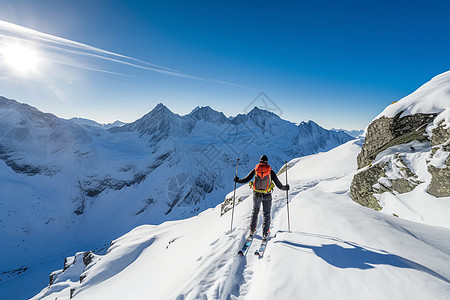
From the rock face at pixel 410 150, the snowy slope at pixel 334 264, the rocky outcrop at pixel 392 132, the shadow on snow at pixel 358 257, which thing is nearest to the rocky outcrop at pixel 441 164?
the rock face at pixel 410 150

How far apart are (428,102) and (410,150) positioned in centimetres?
306

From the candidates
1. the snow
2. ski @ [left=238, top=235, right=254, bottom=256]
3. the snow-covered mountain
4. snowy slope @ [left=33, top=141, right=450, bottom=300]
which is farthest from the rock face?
the snow-covered mountain

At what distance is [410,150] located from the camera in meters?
10.4

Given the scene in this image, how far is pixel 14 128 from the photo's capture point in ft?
589

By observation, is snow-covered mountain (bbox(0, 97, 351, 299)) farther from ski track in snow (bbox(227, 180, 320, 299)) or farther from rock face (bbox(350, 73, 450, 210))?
rock face (bbox(350, 73, 450, 210))

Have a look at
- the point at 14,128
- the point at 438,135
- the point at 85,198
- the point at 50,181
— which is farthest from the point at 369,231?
the point at 14,128

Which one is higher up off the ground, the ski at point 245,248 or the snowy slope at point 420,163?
the snowy slope at point 420,163

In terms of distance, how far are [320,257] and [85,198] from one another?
707ft

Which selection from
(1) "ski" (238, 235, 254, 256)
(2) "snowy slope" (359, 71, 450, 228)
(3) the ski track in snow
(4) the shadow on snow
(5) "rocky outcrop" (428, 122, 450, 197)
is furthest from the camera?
(2) "snowy slope" (359, 71, 450, 228)

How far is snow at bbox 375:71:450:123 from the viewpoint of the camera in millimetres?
9970

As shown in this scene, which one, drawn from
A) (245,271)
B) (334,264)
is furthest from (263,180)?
(334,264)

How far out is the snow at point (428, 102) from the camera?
9.97m

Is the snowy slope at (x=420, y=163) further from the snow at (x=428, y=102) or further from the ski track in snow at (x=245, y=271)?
the ski track in snow at (x=245, y=271)

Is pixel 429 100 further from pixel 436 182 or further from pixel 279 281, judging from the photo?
pixel 279 281
